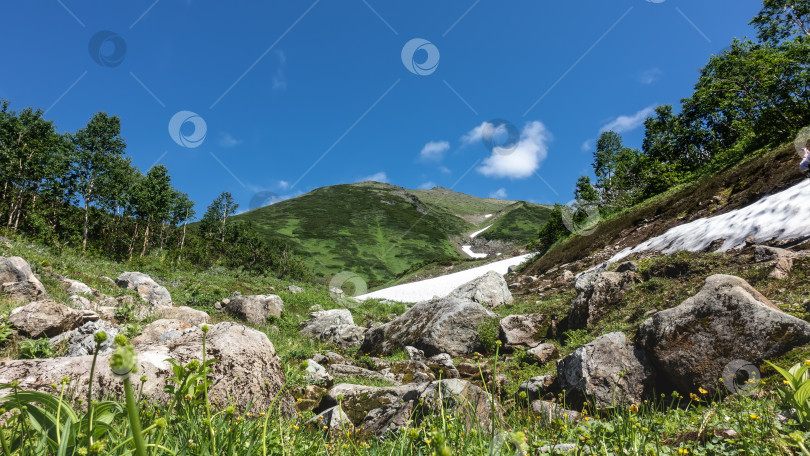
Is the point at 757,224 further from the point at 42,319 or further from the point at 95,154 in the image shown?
the point at 95,154

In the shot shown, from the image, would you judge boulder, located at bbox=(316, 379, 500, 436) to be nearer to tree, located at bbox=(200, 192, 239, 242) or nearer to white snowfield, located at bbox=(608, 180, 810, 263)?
white snowfield, located at bbox=(608, 180, 810, 263)

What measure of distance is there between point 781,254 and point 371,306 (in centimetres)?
2331

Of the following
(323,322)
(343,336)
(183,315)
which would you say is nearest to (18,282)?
(183,315)

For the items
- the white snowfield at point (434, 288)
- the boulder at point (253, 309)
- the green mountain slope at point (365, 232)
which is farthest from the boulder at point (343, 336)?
the green mountain slope at point (365, 232)

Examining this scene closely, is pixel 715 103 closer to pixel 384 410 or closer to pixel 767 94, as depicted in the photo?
pixel 767 94

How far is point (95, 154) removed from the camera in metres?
51.0

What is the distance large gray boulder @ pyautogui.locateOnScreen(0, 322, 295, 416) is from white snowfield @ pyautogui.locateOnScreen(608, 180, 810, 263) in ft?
42.0

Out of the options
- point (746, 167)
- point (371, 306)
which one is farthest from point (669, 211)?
point (371, 306)

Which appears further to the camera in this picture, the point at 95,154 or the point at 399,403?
the point at 95,154

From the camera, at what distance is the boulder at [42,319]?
768 centimetres

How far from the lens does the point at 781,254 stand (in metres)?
8.23
